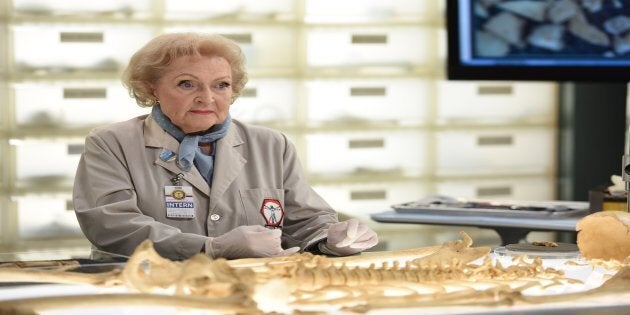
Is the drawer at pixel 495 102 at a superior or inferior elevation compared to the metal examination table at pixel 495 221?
superior

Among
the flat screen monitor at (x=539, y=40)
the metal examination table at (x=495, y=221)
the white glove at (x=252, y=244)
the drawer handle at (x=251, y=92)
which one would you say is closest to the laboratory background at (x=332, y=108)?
the drawer handle at (x=251, y=92)

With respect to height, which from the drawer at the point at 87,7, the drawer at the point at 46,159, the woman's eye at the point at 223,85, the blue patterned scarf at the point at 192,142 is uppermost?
the drawer at the point at 87,7

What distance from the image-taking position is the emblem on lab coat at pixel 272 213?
103 inches

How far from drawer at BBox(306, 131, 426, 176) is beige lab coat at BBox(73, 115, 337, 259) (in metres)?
2.60

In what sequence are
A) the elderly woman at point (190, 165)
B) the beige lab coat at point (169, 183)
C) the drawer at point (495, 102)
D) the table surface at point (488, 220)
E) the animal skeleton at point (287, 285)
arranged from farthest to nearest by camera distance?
the drawer at point (495, 102) → the table surface at point (488, 220) → the elderly woman at point (190, 165) → the beige lab coat at point (169, 183) → the animal skeleton at point (287, 285)

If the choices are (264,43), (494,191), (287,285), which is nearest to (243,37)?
(264,43)

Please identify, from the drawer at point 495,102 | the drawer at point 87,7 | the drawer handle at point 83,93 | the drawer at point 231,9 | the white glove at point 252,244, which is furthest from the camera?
the drawer at point 495,102

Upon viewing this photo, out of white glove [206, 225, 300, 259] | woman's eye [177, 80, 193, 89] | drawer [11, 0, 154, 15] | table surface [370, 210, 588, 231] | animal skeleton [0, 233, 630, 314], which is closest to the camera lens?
animal skeleton [0, 233, 630, 314]

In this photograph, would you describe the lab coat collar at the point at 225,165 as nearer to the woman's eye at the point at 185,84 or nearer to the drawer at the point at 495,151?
the woman's eye at the point at 185,84

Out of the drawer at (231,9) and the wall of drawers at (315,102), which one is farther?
the drawer at (231,9)

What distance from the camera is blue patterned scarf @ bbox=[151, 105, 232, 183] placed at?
2.55m

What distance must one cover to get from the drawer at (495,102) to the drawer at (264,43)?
869 millimetres

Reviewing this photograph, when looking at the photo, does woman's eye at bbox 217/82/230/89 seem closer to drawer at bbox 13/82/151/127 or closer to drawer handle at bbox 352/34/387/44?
drawer at bbox 13/82/151/127

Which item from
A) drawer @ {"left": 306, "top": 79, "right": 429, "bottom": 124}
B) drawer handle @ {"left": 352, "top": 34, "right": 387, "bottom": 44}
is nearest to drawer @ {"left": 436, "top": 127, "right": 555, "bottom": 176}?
drawer @ {"left": 306, "top": 79, "right": 429, "bottom": 124}
